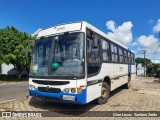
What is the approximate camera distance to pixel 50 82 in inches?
303

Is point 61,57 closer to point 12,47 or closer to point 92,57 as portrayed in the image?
point 92,57

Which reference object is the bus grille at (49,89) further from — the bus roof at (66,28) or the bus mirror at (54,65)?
the bus roof at (66,28)

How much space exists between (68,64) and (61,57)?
1.44 ft

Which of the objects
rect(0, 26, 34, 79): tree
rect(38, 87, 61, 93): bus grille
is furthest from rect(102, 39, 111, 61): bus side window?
rect(0, 26, 34, 79): tree

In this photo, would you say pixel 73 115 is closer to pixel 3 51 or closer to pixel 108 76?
pixel 108 76

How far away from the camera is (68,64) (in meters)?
7.49

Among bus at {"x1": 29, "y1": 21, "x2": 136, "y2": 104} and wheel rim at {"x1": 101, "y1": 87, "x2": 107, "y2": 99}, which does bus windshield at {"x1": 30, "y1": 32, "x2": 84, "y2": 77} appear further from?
wheel rim at {"x1": 101, "y1": 87, "x2": 107, "y2": 99}

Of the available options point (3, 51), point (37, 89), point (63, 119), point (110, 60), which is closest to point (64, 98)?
point (63, 119)

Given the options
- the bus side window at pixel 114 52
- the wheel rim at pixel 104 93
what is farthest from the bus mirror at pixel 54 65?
the bus side window at pixel 114 52

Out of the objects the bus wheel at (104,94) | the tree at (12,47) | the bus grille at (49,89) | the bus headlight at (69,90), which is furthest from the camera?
the tree at (12,47)

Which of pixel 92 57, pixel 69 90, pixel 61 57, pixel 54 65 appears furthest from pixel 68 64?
pixel 92 57

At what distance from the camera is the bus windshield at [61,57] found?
7.43m

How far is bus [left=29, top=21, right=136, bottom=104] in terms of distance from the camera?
24.1 feet

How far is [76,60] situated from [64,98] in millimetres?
1373
